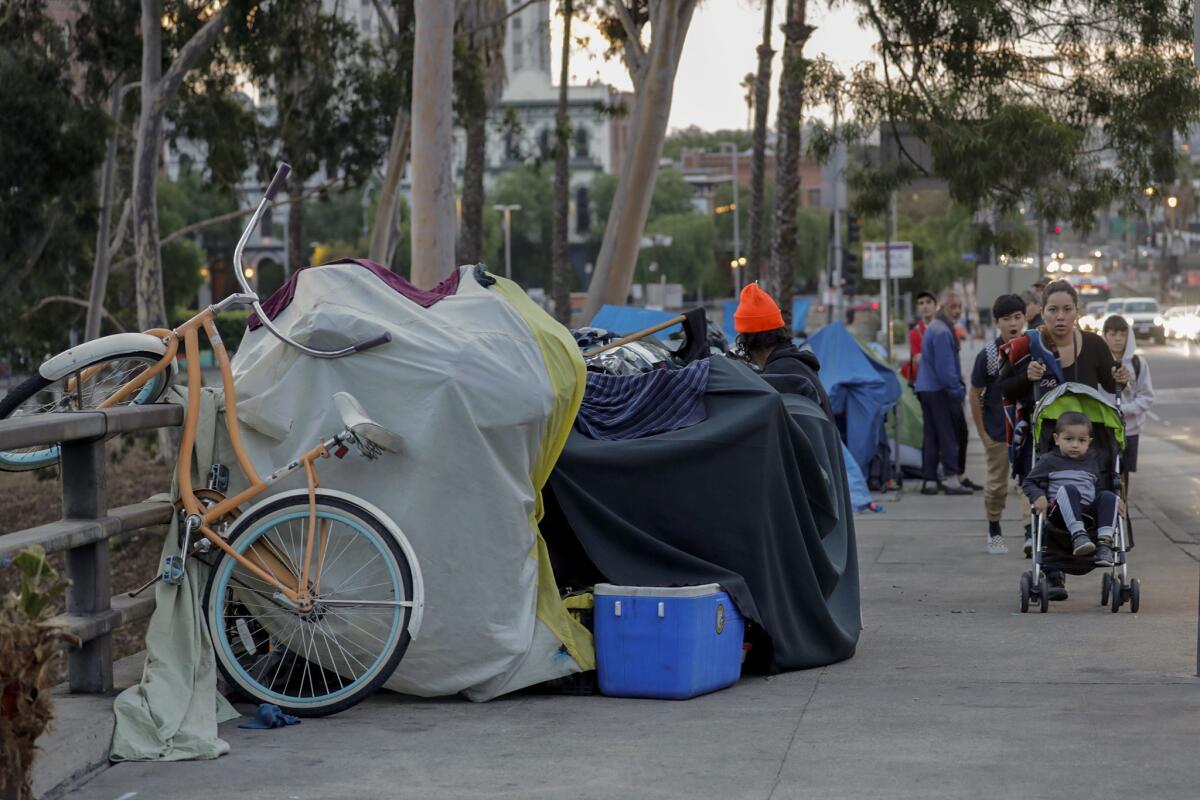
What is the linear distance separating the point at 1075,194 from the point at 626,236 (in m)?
5.81

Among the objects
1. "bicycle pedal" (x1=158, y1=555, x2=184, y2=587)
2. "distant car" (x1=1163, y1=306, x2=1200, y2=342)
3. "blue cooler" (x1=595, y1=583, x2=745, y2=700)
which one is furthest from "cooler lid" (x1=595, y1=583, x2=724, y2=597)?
"distant car" (x1=1163, y1=306, x2=1200, y2=342)

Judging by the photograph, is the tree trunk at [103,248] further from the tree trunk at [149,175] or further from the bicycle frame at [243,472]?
the bicycle frame at [243,472]

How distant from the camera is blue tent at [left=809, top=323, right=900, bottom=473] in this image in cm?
1823

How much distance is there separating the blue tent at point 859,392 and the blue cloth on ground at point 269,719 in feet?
40.6

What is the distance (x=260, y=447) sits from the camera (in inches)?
270

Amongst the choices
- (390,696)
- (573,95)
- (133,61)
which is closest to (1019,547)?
(390,696)

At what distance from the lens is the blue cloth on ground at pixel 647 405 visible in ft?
24.6

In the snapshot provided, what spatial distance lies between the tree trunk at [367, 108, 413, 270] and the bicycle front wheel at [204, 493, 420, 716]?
21.3 m

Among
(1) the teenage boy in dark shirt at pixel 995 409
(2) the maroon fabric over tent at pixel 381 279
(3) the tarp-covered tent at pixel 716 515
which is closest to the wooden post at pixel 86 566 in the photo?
(2) the maroon fabric over tent at pixel 381 279

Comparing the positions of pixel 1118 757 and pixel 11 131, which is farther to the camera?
pixel 11 131

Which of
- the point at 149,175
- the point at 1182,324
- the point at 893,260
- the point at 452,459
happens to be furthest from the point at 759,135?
the point at 452,459

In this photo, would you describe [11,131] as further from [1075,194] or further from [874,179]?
[1075,194]

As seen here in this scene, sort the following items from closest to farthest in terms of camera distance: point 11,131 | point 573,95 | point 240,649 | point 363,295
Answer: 1. point 240,649
2. point 363,295
3. point 11,131
4. point 573,95

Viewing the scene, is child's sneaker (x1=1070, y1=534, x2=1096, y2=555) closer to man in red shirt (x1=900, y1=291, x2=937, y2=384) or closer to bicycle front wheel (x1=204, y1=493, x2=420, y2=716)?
bicycle front wheel (x1=204, y1=493, x2=420, y2=716)
